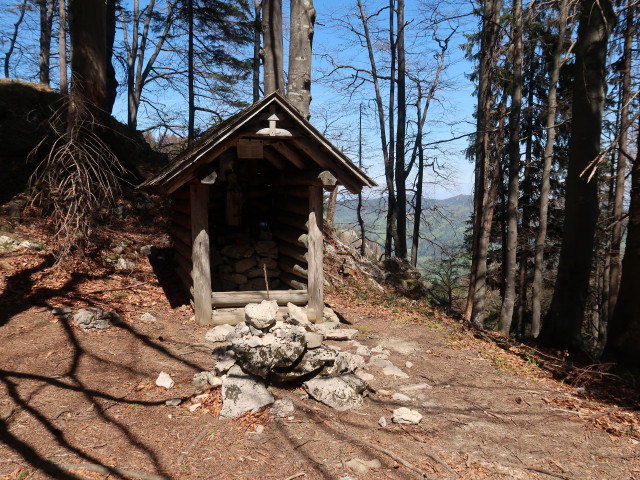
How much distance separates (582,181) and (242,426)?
7604mm

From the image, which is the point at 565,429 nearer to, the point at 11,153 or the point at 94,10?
the point at 94,10

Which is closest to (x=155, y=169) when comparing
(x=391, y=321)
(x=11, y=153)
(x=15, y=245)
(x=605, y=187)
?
(x=11, y=153)

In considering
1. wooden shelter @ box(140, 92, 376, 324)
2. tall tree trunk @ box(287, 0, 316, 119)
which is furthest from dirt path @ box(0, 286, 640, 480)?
tall tree trunk @ box(287, 0, 316, 119)

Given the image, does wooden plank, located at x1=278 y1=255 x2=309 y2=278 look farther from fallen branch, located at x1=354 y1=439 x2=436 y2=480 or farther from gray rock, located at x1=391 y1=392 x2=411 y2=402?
fallen branch, located at x1=354 y1=439 x2=436 y2=480

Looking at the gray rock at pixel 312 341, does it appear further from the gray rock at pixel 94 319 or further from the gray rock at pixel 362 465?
the gray rock at pixel 94 319

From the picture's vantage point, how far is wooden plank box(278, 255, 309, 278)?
739cm

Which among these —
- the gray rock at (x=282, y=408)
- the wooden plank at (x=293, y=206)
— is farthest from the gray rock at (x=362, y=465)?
the wooden plank at (x=293, y=206)

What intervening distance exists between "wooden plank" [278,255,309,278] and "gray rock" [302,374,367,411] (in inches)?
109

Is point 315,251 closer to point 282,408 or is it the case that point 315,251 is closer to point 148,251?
point 282,408

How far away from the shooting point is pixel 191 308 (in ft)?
23.4

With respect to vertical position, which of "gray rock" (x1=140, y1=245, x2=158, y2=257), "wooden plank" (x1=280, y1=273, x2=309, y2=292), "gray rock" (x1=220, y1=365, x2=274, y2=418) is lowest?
"gray rock" (x1=220, y1=365, x2=274, y2=418)

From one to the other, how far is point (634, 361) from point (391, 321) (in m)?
3.90

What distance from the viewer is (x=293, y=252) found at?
774 centimetres

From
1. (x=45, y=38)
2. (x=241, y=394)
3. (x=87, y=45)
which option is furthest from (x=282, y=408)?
(x=45, y=38)
